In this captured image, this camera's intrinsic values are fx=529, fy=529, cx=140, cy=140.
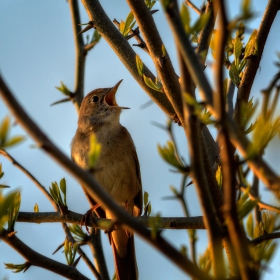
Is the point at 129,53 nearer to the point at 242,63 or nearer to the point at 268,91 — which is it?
the point at 242,63

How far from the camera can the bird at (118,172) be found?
6.03 m

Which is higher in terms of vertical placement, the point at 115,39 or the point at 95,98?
the point at 95,98

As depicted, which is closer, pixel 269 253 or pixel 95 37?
pixel 269 253

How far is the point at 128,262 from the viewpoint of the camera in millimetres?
5922

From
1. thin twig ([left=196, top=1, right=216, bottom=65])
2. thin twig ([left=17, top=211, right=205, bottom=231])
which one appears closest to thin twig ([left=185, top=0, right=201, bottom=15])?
thin twig ([left=196, top=1, right=216, bottom=65])

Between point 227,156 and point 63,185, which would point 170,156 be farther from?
point 63,185

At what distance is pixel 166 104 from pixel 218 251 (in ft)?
8.10

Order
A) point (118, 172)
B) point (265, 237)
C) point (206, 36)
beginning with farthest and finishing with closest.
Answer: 1. point (118, 172)
2. point (206, 36)
3. point (265, 237)

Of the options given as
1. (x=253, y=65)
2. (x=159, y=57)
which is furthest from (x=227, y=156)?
(x=253, y=65)

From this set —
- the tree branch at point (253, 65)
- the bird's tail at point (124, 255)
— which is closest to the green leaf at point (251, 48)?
the tree branch at point (253, 65)

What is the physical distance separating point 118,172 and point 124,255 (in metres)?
0.95

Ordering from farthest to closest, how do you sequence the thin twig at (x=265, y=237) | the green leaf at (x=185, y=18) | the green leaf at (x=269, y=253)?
the thin twig at (x=265, y=237)
the green leaf at (x=269, y=253)
the green leaf at (x=185, y=18)

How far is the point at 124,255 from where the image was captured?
6023mm

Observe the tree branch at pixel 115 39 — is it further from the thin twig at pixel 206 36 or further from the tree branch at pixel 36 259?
the tree branch at pixel 36 259
